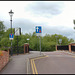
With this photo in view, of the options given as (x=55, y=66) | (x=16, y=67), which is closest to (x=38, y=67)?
(x=55, y=66)

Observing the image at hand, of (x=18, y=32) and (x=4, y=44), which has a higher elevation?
(x=18, y=32)

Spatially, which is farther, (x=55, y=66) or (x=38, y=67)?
A: (x=55, y=66)

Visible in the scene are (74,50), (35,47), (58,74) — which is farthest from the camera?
(35,47)

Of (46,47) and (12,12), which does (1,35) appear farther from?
(46,47)

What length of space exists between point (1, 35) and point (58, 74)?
3279 centimetres

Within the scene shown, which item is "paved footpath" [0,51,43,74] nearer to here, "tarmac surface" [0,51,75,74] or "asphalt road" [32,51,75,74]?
"tarmac surface" [0,51,75,74]

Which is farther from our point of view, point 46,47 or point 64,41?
point 64,41

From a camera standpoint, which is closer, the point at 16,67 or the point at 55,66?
the point at 16,67

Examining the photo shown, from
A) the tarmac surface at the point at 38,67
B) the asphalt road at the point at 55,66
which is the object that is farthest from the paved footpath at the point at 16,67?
the asphalt road at the point at 55,66

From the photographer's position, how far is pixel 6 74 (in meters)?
9.18

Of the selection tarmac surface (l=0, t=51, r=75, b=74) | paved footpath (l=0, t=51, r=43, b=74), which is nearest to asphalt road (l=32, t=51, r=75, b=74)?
tarmac surface (l=0, t=51, r=75, b=74)

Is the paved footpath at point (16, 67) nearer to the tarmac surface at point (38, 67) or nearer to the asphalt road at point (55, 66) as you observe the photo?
the tarmac surface at point (38, 67)

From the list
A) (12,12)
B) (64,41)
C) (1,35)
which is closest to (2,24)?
(1,35)

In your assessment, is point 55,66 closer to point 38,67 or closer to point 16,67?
point 38,67
